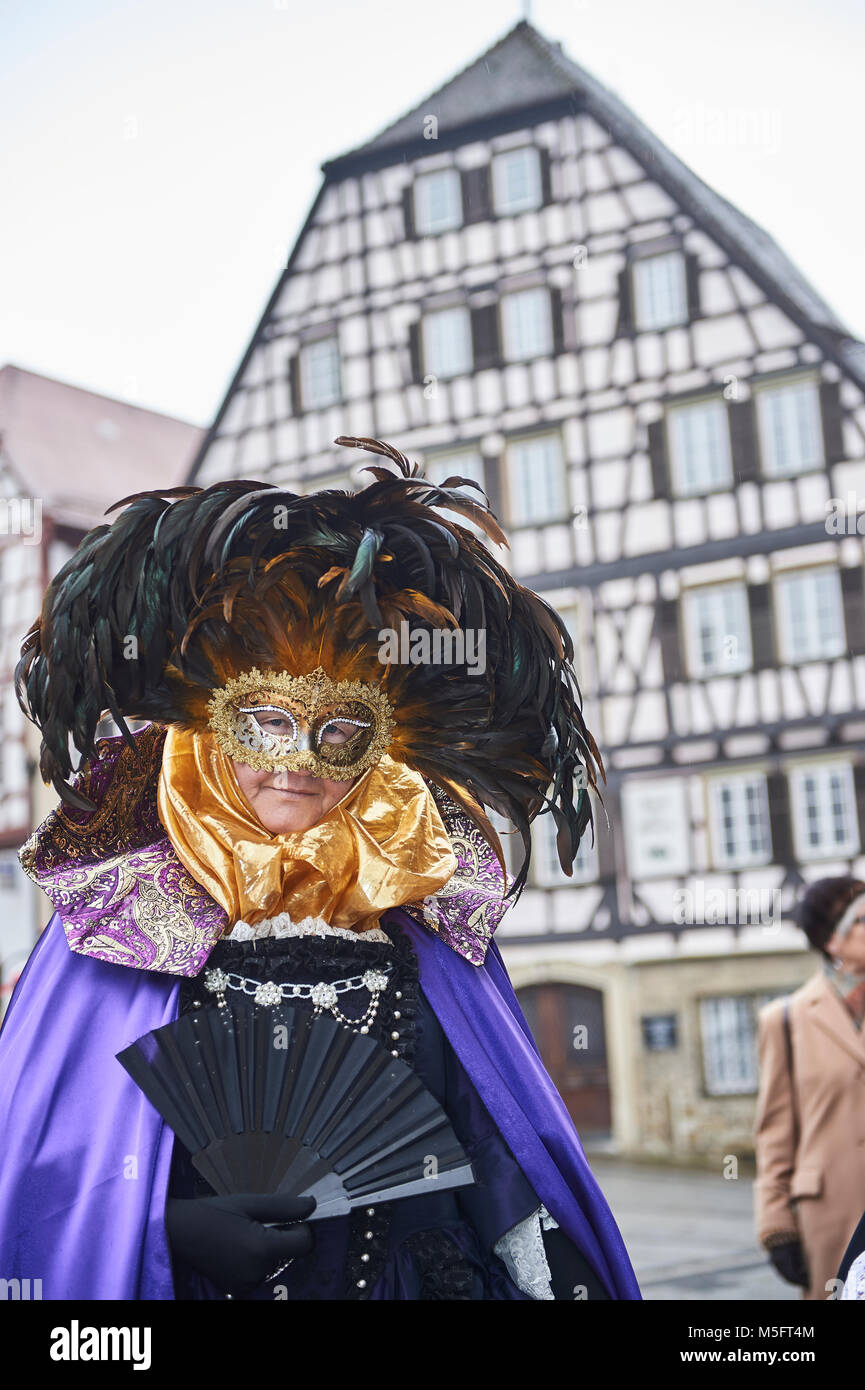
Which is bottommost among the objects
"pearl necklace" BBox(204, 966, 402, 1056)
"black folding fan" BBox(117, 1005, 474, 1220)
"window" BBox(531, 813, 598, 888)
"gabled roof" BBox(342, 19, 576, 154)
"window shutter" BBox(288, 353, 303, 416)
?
"black folding fan" BBox(117, 1005, 474, 1220)

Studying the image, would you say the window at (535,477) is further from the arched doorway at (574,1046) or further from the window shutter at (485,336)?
the arched doorway at (574,1046)

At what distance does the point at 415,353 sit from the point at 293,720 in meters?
9.90

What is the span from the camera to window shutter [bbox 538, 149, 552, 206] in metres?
11.3

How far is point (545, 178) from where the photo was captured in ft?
37.1

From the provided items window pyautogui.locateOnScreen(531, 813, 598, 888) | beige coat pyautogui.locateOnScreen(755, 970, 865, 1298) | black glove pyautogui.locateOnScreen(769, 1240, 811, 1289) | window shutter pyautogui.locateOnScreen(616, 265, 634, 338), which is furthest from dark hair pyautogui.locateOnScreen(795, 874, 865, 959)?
window shutter pyautogui.locateOnScreen(616, 265, 634, 338)

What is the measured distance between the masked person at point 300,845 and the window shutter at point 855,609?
27.3ft

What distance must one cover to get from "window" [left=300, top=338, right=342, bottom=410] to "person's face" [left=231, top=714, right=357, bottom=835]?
32.7 ft

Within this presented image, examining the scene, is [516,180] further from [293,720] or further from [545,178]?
[293,720]

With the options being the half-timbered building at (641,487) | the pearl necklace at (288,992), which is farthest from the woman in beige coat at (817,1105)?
the half-timbered building at (641,487)

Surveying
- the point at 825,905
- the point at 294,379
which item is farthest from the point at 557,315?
the point at 825,905

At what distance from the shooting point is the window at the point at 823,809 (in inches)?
417

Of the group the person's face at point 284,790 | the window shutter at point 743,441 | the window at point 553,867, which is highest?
the window shutter at point 743,441

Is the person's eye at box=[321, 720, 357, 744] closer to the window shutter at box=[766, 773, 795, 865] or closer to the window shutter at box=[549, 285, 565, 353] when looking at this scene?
the window shutter at box=[766, 773, 795, 865]
